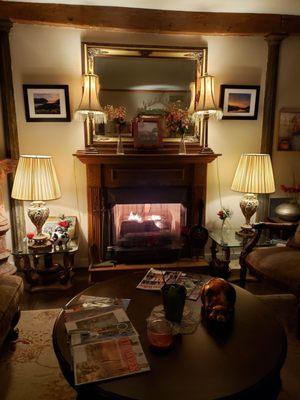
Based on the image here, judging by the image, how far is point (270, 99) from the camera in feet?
9.86

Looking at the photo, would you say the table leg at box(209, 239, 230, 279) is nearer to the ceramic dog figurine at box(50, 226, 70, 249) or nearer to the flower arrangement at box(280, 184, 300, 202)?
the flower arrangement at box(280, 184, 300, 202)

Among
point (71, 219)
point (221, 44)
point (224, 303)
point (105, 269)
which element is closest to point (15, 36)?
point (71, 219)

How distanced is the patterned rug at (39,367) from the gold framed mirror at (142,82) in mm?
1687

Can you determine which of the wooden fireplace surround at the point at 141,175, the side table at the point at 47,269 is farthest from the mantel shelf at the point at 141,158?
the side table at the point at 47,269

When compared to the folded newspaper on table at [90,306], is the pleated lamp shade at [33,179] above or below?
above

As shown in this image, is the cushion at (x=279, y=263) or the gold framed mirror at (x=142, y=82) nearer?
the cushion at (x=279, y=263)

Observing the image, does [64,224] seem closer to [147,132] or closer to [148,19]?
[147,132]

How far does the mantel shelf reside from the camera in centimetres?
270

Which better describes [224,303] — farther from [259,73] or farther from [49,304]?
[259,73]

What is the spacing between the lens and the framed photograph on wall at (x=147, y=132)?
2.80 m

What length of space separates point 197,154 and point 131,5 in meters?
1.44

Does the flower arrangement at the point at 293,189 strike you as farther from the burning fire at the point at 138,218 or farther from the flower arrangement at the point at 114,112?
the flower arrangement at the point at 114,112

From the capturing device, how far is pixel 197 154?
279 centimetres

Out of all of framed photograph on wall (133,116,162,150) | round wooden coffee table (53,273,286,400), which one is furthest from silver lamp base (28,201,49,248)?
round wooden coffee table (53,273,286,400)
